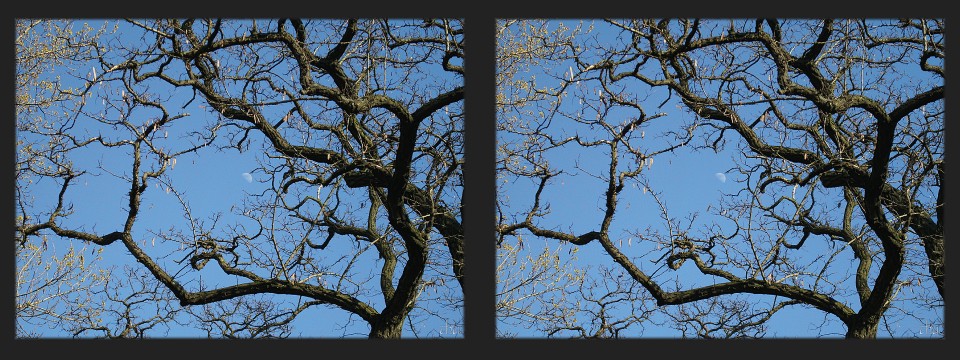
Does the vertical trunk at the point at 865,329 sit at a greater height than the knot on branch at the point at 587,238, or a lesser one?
lesser

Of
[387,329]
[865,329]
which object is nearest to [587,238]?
[387,329]

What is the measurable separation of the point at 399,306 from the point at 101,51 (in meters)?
1.82

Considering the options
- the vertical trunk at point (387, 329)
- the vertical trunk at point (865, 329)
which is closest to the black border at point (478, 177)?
the vertical trunk at point (865, 329)

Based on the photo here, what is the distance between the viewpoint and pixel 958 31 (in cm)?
337

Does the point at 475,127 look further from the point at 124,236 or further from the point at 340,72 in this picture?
the point at 124,236

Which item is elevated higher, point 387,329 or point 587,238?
point 587,238

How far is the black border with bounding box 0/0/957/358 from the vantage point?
2.88 metres

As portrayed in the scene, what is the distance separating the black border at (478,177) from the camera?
288 cm

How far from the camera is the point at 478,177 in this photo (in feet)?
9.51

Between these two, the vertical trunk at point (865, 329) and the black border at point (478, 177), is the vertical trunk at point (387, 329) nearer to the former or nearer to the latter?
the black border at point (478, 177)

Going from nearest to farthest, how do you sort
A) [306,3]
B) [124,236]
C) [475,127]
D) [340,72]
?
[475,127]
[306,3]
[340,72]
[124,236]

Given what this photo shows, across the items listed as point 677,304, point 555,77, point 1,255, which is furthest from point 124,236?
point 677,304

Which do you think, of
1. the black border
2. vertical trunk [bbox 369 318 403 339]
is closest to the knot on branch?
vertical trunk [bbox 369 318 403 339]

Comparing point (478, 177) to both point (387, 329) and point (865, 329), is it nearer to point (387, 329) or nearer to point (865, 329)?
point (387, 329)
